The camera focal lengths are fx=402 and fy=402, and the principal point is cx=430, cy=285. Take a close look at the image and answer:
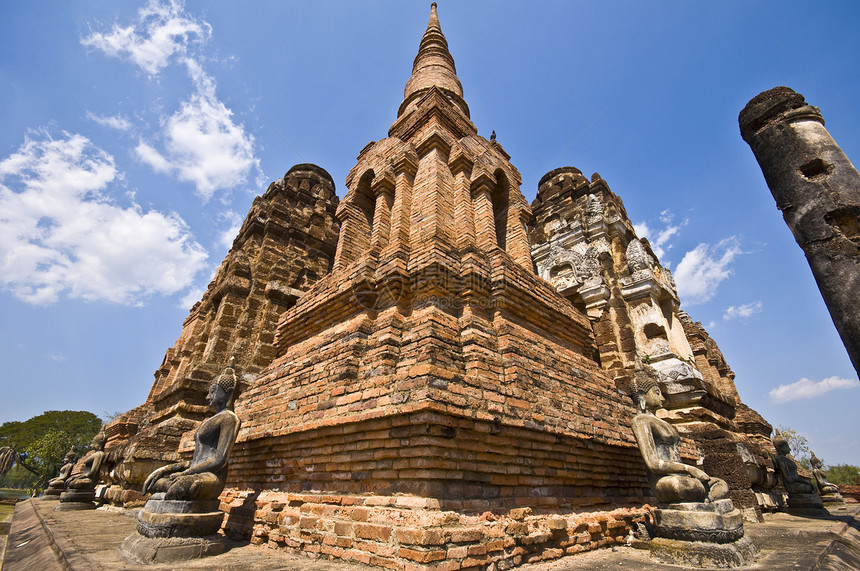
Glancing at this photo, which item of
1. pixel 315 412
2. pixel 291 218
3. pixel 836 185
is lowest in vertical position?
pixel 315 412

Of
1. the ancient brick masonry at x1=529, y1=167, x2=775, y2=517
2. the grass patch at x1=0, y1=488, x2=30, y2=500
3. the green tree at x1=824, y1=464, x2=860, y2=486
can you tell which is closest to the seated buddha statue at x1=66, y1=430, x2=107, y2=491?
the ancient brick masonry at x1=529, y1=167, x2=775, y2=517

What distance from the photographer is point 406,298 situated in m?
5.29

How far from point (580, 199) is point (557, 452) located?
8.86 m

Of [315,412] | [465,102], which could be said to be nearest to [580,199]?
[465,102]

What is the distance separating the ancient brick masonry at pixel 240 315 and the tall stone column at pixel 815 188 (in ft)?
29.5

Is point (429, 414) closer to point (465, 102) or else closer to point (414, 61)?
point (465, 102)

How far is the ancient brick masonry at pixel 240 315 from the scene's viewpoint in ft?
26.2

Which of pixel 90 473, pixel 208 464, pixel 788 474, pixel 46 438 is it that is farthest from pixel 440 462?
pixel 46 438

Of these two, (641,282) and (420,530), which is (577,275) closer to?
(641,282)

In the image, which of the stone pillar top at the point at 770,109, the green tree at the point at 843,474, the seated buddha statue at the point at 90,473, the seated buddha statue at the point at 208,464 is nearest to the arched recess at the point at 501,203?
the stone pillar top at the point at 770,109

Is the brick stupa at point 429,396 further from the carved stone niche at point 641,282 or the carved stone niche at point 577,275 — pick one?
the carved stone niche at point 641,282

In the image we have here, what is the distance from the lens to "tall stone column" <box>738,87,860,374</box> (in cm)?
530

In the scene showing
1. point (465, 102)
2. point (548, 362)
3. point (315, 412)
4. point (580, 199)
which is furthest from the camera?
point (580, 199)

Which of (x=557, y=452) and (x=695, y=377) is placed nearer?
(x=557, y=452)
